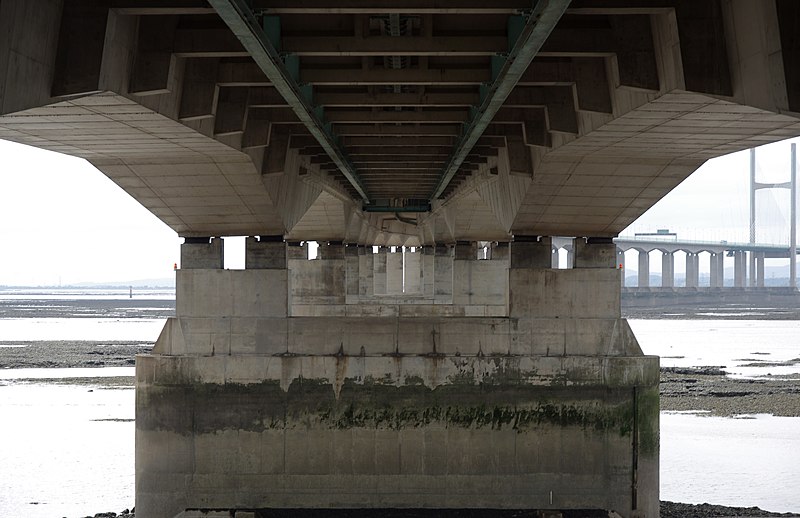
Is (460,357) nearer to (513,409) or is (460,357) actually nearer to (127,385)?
(513,409)

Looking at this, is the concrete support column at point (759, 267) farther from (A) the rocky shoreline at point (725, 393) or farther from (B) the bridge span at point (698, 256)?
(A) the rocky shoreline at point (725, 393)

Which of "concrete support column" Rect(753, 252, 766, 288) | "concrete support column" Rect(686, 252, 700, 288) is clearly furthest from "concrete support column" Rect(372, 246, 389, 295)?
"concrete support column" Rect(753, 252, 766, 288)

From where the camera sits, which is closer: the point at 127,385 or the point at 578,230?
the point at 578,230

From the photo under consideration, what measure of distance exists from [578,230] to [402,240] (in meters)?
58.7

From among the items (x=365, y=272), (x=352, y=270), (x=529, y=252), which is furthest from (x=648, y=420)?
(x=365, y=272)

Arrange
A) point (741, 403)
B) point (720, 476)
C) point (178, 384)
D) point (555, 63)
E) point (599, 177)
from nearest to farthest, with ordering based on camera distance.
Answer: point (555, 63) < point (599, 177) < point (178, 384) < point (720, 476) < point (741, 403)

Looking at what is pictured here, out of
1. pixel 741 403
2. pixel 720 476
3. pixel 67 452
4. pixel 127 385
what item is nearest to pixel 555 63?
pixel 720 476

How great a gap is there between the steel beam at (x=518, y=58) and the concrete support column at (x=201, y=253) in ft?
32.4

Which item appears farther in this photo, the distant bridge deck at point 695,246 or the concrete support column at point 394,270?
the distant bridge deck at point 695,246

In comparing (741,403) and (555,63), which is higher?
(555,63)

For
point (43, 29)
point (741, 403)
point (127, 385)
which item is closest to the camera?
point (43, 29)

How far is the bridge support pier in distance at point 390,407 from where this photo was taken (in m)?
22.7

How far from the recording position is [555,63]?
48.6 ft

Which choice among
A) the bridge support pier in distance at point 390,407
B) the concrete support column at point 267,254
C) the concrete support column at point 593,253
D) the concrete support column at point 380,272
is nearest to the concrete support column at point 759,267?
the concrete support column at point 380,272
